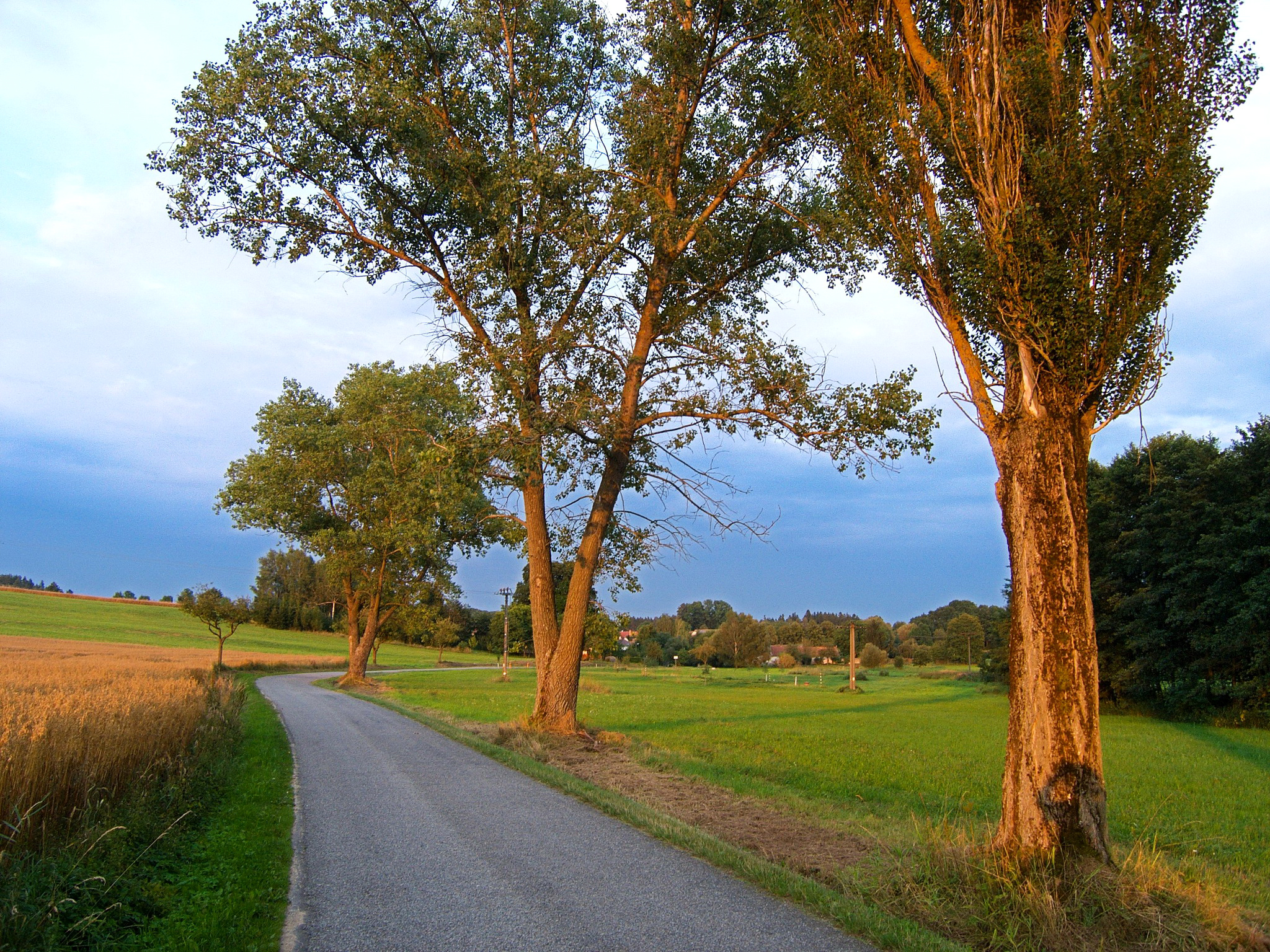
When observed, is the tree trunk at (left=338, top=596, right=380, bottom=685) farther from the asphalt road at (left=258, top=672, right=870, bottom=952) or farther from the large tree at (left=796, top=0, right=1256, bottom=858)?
the large tree at (left=796, top=0, right=1256, bottom=858)

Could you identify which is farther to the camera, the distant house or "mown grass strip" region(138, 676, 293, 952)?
the distant house

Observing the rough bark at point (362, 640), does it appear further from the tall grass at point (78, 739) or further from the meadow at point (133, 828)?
the meadow at point (133, 828)

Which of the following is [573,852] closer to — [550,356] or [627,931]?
[627,931]

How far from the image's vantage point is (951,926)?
5.09 meters

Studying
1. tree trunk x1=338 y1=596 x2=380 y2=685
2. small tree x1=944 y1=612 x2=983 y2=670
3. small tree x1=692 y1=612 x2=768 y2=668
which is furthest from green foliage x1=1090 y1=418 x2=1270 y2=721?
small tree x1=692 y1=612 x2=768 y2=668

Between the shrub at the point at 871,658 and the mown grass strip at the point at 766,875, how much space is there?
100357mm

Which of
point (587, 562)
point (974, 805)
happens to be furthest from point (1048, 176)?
point (587, 562)

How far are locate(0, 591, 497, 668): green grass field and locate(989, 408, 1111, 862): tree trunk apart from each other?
6590 cm

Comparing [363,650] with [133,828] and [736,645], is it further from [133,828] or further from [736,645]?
[736,645]

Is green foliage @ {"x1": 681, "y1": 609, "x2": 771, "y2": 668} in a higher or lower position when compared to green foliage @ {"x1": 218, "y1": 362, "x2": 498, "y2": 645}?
lower

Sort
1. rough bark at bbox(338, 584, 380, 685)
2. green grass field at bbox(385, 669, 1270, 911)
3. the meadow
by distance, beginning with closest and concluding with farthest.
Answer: the meadow → green grass field at bbox(385, 669, 1270, 911) → rough bark at bbox(338, 584, 380, 685)

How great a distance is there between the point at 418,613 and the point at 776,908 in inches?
1501

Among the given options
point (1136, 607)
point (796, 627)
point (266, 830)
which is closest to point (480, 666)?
point (1136, 607)

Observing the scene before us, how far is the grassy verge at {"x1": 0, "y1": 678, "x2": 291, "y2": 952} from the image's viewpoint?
432 cm
